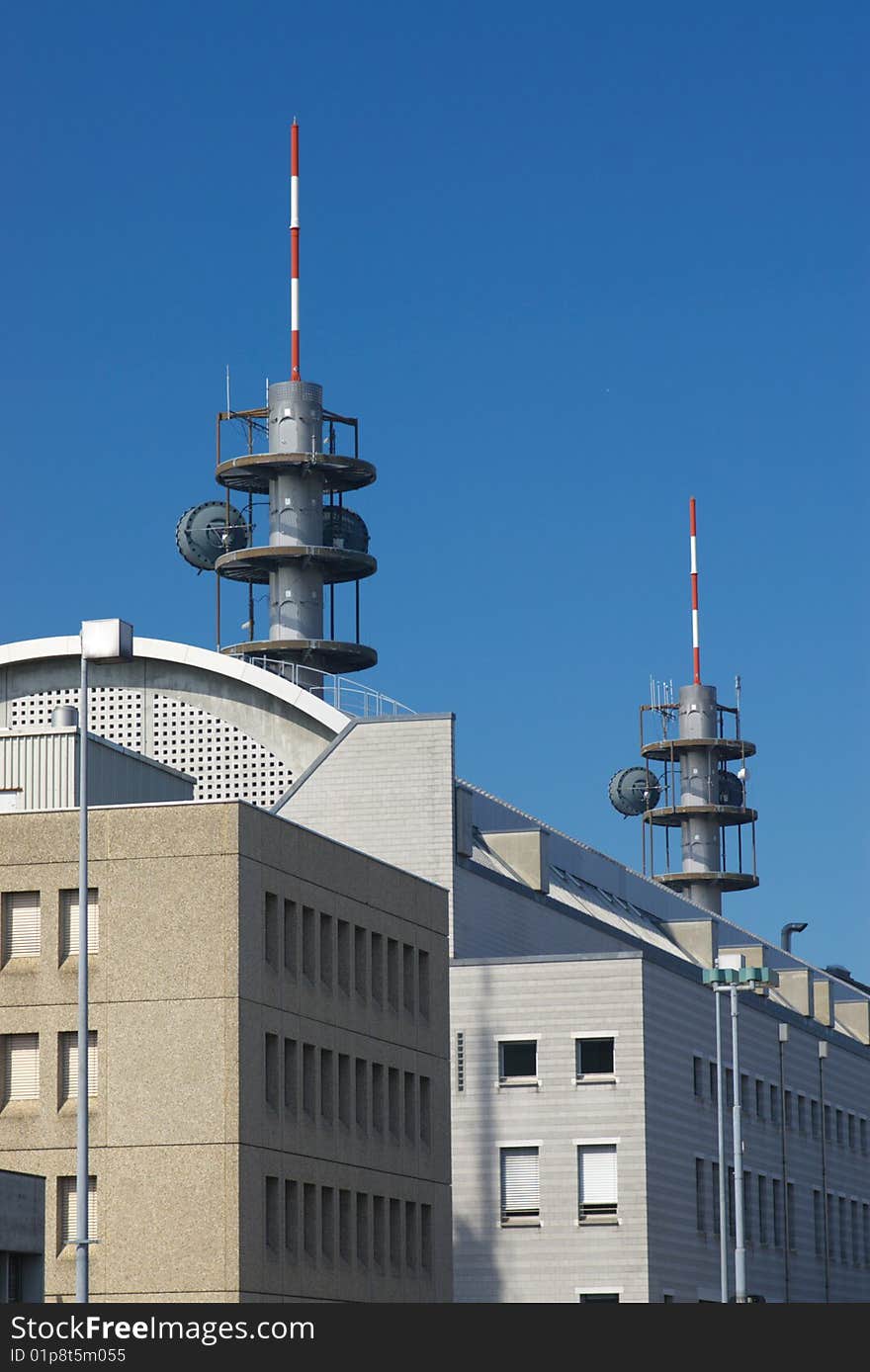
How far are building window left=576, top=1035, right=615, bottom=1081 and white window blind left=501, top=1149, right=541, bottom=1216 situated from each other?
2567 mm

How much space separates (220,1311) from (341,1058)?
33.6 metres

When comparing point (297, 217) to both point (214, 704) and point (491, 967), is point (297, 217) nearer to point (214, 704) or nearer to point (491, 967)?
point (214, 704)

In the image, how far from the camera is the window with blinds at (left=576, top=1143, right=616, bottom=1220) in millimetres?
74000

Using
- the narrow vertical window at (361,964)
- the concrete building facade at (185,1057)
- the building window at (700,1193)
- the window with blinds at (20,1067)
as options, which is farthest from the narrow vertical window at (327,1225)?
the building window at (700,1193)

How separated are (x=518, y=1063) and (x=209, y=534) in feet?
162

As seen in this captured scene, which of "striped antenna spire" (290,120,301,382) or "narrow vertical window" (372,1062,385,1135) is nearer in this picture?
"narrow vertical window" (372,1062,385,1135)

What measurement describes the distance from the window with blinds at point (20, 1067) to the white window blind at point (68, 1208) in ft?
6.55

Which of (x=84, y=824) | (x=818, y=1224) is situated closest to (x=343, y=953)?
(x=84, y=824)

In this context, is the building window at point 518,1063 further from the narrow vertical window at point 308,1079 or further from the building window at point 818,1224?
the building window at point 818,1224

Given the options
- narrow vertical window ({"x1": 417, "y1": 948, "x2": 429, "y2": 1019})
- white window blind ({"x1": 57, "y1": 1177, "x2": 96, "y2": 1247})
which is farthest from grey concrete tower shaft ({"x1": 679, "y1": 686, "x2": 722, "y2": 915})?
white window blind ({"x1": 57, "y1": 1177, "x2": 96, "y2": 1247})

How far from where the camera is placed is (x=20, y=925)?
56781 mm

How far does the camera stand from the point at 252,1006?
56.3 m

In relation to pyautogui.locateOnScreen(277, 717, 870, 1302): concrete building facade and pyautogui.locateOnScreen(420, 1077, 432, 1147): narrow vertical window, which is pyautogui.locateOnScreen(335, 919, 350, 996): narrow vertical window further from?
pyautogui.locateOnScreen(277, 717, 870, 1302): concrete building facade

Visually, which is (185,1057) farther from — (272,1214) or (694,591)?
(694,591)
